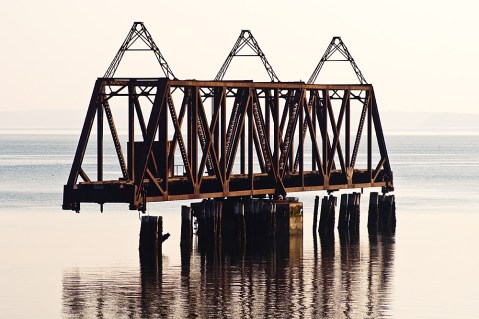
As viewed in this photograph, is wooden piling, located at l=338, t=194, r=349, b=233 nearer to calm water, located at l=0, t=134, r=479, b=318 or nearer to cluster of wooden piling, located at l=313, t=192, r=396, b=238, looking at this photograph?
cluster of wooden piling, located at l=313, t=192, r=396, b=238

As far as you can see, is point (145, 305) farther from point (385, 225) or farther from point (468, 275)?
point (385, 225)

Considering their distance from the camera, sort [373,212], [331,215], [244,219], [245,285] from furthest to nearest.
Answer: [373,212] → [331,215] → [244,219] → [245,285]

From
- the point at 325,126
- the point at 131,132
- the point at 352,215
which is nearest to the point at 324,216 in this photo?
the point at 352,215

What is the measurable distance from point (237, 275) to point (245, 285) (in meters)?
3.33

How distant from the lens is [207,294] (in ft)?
204

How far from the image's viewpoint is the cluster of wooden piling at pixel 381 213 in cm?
9356

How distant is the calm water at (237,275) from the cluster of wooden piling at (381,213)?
0.97 meters

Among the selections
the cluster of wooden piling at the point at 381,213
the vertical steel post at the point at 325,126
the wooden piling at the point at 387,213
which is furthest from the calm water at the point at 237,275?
the vertical steel post at the point at 325,126

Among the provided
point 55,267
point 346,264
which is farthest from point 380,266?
point 55,267

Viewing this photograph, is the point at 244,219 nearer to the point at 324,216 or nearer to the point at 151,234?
the point at 324,216

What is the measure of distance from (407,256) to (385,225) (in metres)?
15.4

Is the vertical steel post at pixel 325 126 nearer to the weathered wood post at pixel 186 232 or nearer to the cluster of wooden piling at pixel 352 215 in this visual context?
the cluster of wooden piling at pixel 352 215

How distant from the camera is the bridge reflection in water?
5825cm

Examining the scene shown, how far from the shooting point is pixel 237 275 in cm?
6862
